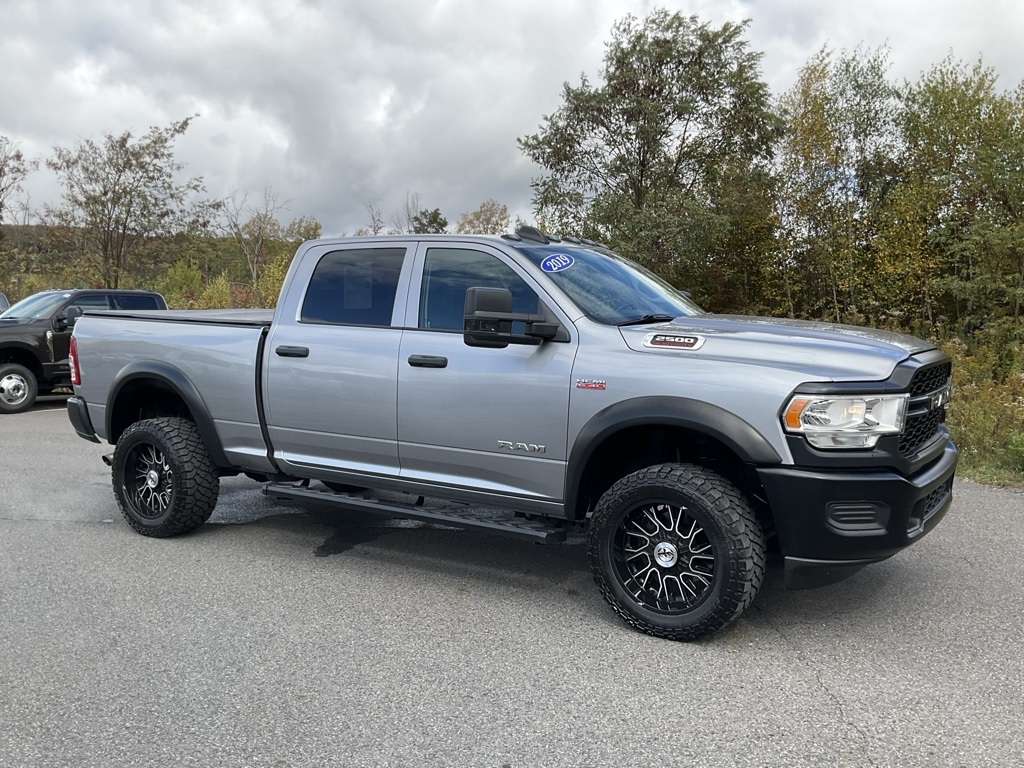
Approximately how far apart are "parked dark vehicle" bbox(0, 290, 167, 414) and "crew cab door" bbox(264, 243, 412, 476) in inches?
339

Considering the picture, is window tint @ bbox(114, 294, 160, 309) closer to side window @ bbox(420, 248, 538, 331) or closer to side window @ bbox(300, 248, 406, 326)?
side window @ bbox(300, 248, 406, 326)

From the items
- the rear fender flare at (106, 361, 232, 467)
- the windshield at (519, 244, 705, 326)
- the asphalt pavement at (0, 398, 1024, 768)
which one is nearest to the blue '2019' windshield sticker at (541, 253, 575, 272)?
the windshield at (519, 244, 705, 326)

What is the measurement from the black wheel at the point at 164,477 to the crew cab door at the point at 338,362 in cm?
67

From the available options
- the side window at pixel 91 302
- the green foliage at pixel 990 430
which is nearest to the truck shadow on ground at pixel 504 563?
the green foliage at pixel 990 430

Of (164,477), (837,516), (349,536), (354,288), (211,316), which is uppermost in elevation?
(354,288)

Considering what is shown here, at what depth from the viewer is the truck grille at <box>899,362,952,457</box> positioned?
351 cm

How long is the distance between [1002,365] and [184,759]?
16.8m

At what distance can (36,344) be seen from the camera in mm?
11789

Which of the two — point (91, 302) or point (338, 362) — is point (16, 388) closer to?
point (91, 302)

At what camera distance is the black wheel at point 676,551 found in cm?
348

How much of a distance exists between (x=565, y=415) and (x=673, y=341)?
63 centimetres

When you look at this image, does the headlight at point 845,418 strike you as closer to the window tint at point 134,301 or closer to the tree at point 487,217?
the window tint at point 134,301

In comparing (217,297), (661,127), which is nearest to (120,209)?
(217,297)

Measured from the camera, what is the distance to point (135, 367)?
17.8ft
